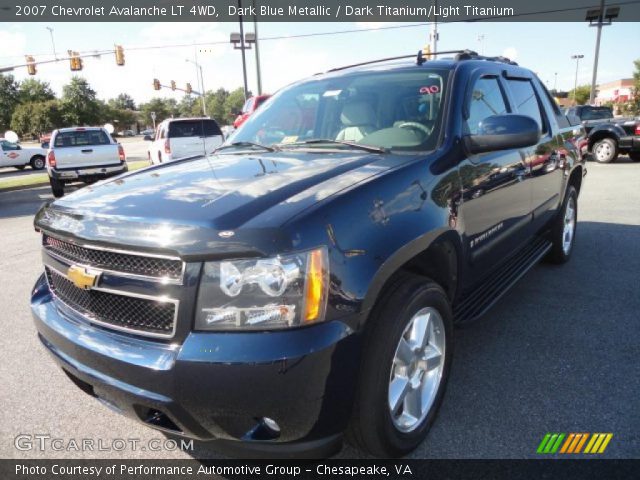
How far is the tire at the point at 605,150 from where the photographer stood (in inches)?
588

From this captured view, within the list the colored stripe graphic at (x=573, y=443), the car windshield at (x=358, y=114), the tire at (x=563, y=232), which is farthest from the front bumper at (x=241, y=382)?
the tire at (x=563, y=232)

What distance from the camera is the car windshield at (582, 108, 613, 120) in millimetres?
16047

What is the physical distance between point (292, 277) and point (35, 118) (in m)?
72.5

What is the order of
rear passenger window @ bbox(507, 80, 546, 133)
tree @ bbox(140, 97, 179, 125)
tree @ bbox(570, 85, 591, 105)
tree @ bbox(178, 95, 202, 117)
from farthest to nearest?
tree @ bbox(140, 97, 179, 125) → tree @ bbox(178, 95, 202, 117) → tree @ bbox(570, 85, 591, 105) → rear passenger window @ bbox(507, 80, 546, 133)

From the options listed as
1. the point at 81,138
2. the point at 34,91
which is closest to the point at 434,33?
the point at 81,138

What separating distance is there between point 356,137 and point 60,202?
5.51ft

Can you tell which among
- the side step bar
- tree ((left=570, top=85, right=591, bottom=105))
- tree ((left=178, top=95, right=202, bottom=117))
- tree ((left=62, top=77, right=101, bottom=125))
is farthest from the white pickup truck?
tree ((left=178, top=95, right=202, bottom=117))

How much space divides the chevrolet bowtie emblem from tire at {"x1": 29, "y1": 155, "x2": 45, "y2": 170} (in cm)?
2685

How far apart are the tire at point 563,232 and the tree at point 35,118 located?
70691 mm

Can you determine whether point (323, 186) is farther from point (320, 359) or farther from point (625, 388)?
point (625, 388)

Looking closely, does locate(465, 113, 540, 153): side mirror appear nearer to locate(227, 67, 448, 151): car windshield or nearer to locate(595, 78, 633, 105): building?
locate(227, 67, 448, 151): car windshield

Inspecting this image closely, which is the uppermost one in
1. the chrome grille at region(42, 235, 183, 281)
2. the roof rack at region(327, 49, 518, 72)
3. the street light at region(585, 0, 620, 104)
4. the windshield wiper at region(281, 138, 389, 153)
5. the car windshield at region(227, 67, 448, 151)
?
the street light at region(585, 0, 620, 104)

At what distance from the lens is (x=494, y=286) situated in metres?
3.31
